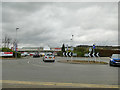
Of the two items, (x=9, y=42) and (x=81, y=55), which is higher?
(x=9, y=42)

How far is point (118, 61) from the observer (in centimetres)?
1738

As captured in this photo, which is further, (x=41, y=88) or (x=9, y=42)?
(x=9, y=42)

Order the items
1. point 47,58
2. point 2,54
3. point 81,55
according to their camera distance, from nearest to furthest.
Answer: point 47,58 → point 2,54 → point 81,55

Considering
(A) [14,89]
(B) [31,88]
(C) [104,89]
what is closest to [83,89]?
(C) [104,89]

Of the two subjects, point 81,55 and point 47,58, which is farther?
point 81,55

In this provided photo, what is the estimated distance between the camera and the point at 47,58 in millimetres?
23625

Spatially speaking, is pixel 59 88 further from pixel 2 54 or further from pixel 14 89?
pixel 2 54

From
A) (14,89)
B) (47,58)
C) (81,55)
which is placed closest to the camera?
(14,89)

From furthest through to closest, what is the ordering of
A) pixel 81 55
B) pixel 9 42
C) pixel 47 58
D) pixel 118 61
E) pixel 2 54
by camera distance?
1. pixel 9 42
2. pixel 81 55
3. pixel 2 54
4. pixel 47 58
5. pixel 118 61

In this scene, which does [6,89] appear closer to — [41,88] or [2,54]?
[41,88]

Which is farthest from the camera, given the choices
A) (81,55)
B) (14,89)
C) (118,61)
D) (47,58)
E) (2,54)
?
(81,55)

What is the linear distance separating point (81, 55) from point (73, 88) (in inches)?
1745

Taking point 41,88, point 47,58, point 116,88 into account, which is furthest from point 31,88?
point 47,58

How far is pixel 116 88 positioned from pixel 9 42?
6169cm
